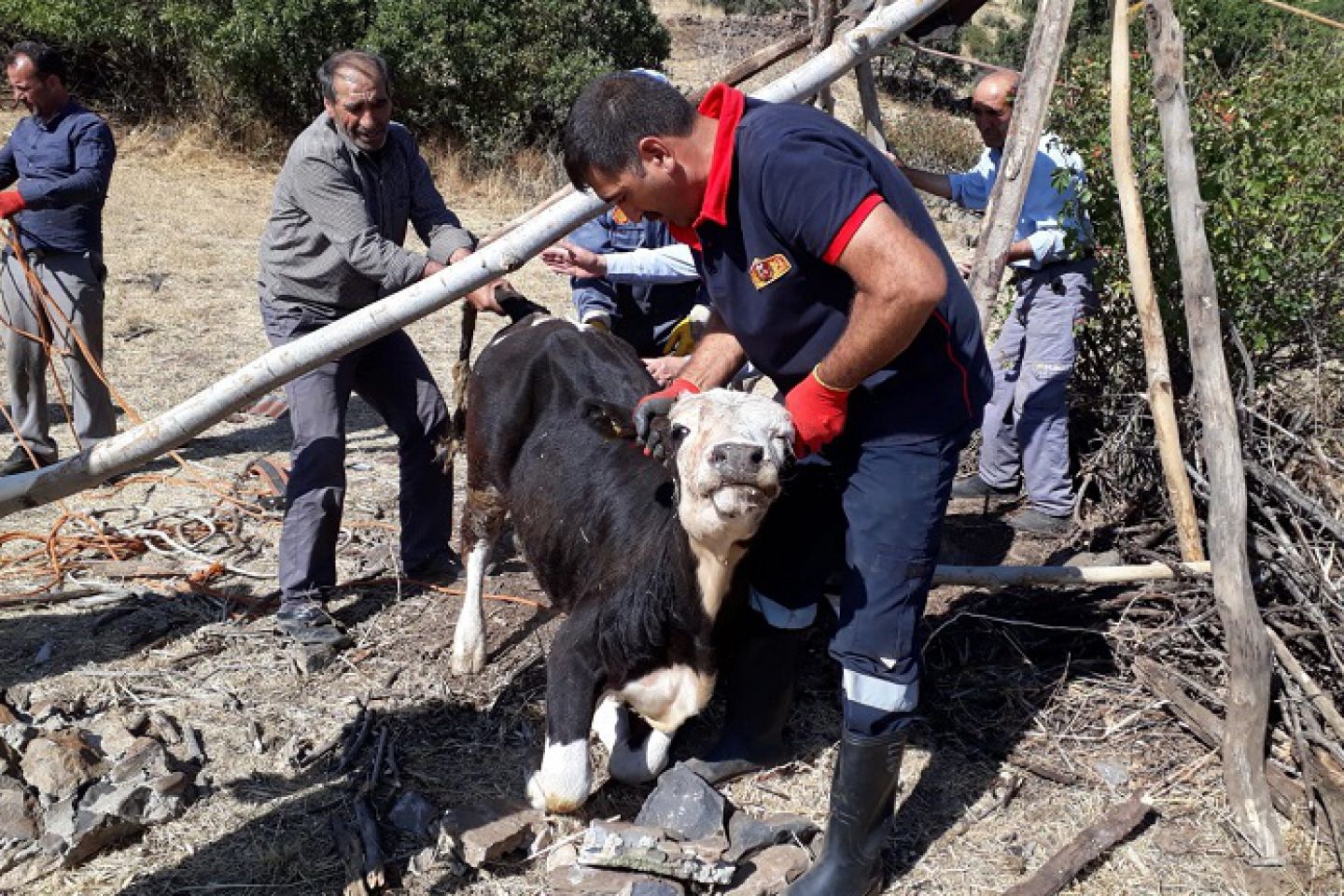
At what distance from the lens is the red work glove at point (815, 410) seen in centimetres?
305

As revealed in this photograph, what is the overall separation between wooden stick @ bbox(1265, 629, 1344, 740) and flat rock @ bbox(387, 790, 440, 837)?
289 cm

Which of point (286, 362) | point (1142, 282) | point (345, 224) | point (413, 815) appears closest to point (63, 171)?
point (345, 224)

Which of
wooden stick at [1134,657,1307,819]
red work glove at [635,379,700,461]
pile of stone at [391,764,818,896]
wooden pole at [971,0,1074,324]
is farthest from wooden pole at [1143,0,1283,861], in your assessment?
red work glove at [635,379,700,461]

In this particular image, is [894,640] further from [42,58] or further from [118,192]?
[118,192]

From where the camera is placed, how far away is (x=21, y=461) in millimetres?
7250

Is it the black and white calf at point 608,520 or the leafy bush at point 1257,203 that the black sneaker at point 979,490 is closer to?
the leafy bush at point 1257,203

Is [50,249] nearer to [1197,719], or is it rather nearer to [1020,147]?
[1020,147]

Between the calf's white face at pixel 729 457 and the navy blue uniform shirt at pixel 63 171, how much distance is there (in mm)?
5316

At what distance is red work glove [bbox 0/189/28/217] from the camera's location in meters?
6.71

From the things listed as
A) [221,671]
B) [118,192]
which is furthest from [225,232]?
[221,671]

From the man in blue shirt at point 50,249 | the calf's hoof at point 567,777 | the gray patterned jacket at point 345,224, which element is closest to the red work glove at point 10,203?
the man in blue shirt at point 50,249

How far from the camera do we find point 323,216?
4.97 m

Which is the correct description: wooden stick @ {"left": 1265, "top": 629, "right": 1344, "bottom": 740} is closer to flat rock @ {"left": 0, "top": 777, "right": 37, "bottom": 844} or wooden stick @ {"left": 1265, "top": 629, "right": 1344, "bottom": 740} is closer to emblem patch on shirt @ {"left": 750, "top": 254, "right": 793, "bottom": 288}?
emblem patch on shirt @ {"left": 750, "top": 254, "right": 793, "bottom": 288}

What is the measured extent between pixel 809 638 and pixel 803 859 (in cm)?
136
